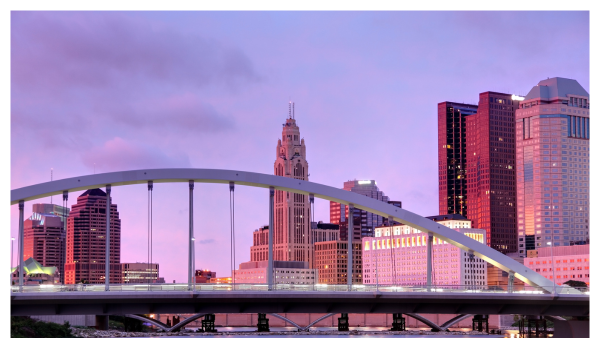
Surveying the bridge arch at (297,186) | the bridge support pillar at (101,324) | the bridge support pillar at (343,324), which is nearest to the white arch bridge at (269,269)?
the bridge arch at (297,186)

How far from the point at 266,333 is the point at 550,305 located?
2650 cm

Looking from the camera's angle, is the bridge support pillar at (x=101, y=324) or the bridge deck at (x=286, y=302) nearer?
the bridge deck at (x=286, y=302)

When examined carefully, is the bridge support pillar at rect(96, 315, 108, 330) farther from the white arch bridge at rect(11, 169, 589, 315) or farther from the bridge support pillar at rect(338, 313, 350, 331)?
the white arch bridge at rect(11, 169, 589, 315)

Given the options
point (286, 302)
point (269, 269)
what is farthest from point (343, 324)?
point (286, 302)

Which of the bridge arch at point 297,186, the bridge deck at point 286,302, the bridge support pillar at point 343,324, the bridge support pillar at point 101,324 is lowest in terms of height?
the bridge support pillar at point 101,324

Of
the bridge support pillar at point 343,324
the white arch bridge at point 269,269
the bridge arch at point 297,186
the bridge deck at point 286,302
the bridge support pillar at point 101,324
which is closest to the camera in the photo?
the bridge deck at point 286,302

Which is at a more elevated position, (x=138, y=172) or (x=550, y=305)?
(x=138, y=172)

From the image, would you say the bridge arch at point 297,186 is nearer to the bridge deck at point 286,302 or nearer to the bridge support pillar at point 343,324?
the bridge deck at point 286,302

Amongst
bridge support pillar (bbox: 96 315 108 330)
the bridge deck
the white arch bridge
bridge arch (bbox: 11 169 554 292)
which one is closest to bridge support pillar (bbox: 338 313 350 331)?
the white arch bridge

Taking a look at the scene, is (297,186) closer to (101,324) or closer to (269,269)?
(269,269)
